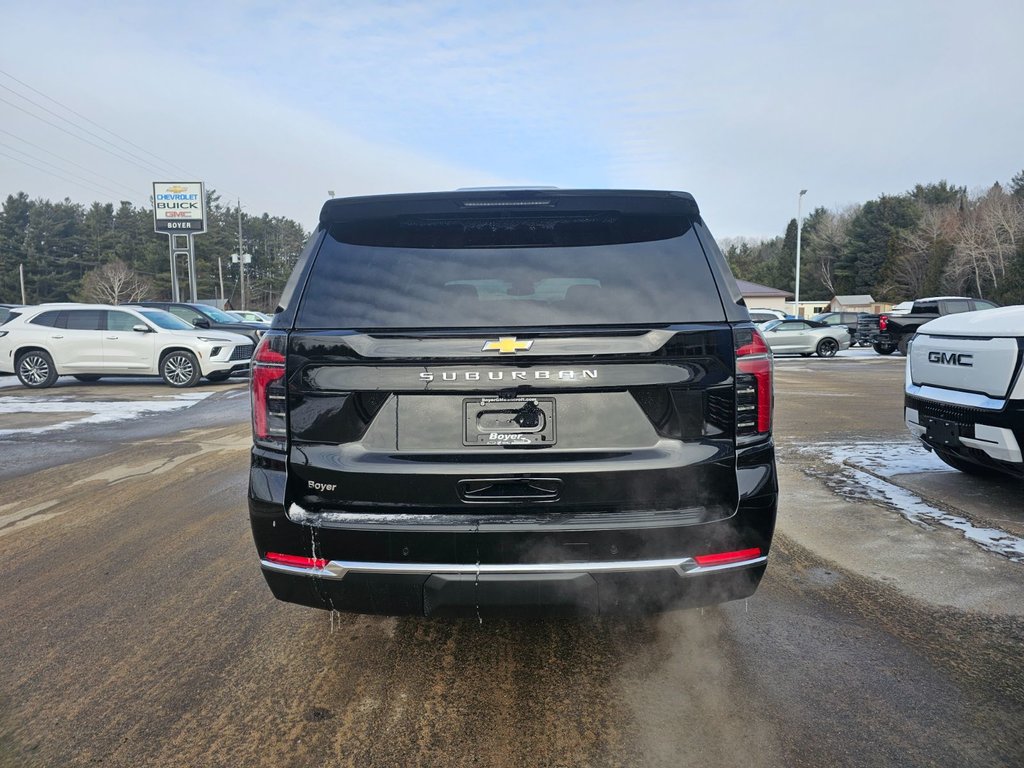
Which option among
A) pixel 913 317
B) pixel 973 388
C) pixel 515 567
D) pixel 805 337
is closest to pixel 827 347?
pixel 805 337

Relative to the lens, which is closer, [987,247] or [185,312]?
[185,312]

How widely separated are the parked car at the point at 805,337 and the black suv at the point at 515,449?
24251mm

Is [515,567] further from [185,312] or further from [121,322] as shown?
[185,312]

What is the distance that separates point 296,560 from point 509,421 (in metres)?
0.93

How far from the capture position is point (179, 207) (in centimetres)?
3766

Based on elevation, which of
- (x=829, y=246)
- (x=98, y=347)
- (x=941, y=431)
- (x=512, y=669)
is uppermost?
(x=829, y=246)

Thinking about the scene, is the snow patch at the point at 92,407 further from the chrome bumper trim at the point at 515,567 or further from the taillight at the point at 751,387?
A: the taillight at the point at 751,387

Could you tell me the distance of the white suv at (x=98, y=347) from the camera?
13.1m

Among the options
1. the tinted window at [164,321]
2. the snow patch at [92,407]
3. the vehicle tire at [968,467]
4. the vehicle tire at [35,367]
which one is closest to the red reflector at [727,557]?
the vehicle tire at [968,467]

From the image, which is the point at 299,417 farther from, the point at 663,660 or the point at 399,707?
the point at 663,660

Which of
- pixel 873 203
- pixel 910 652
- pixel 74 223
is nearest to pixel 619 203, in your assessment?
pixel 910 652

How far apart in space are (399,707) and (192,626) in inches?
51.6

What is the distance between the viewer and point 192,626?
318 centimetres

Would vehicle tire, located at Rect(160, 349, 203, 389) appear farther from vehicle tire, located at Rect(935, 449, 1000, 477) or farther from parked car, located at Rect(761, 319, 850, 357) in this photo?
parked car, located at Rect(761, 319, 850, 357)
